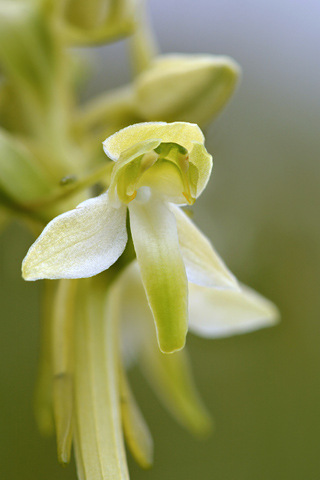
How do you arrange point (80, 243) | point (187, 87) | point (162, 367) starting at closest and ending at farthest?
point (80, 243) → point (187, 87) → point (162, 367)

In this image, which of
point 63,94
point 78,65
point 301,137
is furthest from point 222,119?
point 63,94

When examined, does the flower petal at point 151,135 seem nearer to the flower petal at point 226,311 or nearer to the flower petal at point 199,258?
the flower petal at point 199,258

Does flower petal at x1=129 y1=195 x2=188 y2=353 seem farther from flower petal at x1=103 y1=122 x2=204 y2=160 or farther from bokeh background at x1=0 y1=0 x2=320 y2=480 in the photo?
bokeh background at x1=0 y1=0 x2=320 y2=480

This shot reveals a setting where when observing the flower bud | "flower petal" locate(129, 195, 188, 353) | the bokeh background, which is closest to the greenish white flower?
"flower petal" locate(129, 195, 188, 353)

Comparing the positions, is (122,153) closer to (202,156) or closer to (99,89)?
(202,156)

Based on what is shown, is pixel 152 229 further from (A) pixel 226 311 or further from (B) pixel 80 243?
(A) pixel 226 311

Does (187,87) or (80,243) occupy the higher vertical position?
(187,87)

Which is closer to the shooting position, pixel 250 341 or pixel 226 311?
pixel 226 311

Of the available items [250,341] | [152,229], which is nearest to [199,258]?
[152,229]
